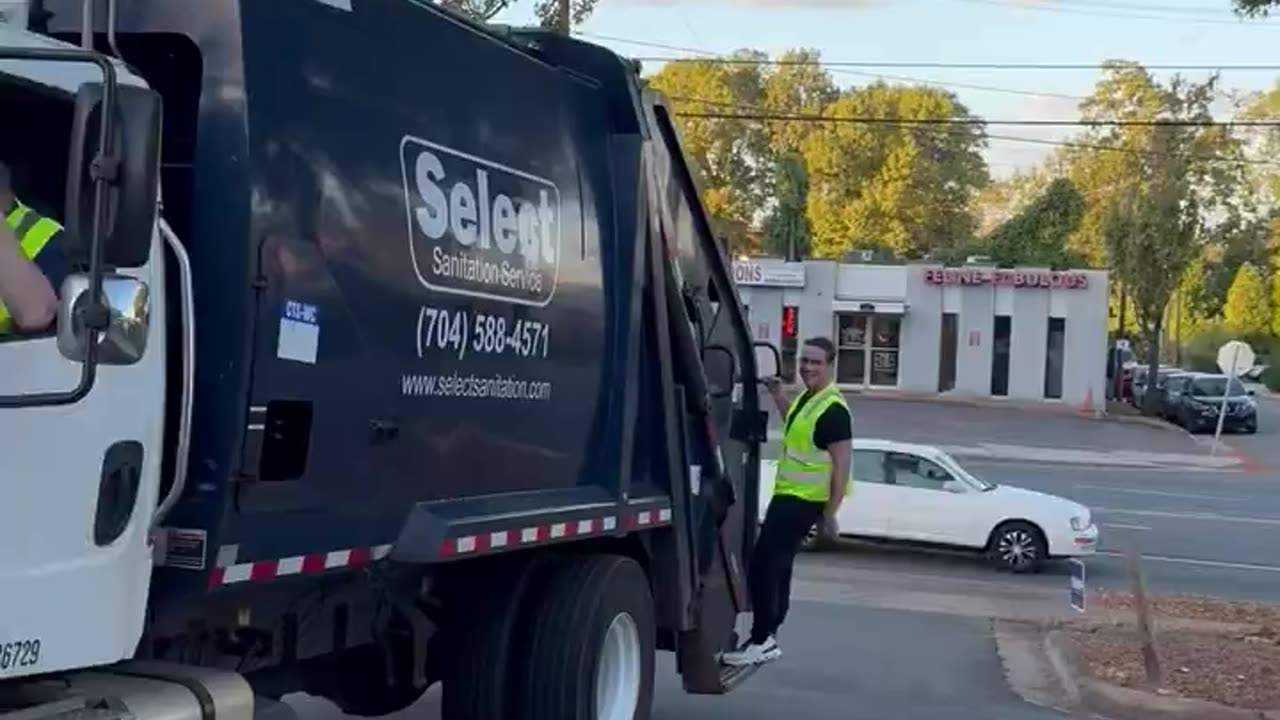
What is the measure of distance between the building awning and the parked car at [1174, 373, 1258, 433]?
29.4ft

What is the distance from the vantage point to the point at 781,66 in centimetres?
8538

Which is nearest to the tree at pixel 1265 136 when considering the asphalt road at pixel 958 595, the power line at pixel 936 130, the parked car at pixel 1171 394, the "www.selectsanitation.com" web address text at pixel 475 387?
the power line at pixel 936 130

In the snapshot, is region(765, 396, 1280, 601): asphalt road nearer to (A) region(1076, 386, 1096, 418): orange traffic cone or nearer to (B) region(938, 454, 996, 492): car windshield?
(B) region(938, 454, 996, 492): car windshield

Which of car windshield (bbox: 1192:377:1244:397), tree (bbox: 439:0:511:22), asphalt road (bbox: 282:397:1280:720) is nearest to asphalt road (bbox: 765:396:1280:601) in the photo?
asphalt road (bbox: 282:397:1280:720)

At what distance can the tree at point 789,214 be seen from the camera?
261ft

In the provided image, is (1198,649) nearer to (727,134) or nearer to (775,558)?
(775,558)

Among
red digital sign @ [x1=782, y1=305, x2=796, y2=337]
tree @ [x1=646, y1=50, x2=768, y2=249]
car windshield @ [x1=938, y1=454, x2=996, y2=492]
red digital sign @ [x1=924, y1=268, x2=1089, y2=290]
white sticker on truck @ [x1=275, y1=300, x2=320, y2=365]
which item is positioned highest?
tree @ [x1=646, y1=50, x2=768, y2=249]

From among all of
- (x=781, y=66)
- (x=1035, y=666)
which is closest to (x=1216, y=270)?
(x=781, y=66)

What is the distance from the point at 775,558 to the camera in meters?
9.09

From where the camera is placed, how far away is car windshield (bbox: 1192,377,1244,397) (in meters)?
49.0

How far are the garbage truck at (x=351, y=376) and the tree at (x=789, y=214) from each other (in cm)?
7139

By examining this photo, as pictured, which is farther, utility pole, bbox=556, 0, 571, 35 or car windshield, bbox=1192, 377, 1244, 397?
car windshield, bbox=1192, 377, 1244, 397

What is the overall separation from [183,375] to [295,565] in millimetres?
787

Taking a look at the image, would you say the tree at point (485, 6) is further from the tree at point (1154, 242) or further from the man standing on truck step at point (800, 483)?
the tree at point (1154, 242)
